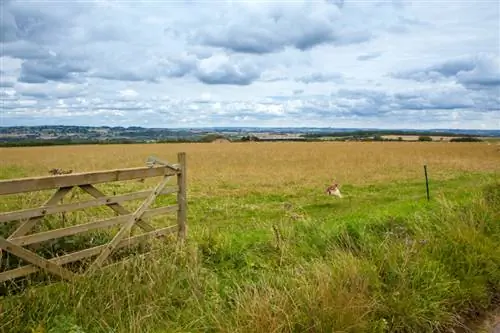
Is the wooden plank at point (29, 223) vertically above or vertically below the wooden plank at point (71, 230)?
above

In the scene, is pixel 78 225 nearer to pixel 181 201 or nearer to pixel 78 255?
pixel 78 255

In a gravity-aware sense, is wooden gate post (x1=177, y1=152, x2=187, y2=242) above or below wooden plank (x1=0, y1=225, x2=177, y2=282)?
above

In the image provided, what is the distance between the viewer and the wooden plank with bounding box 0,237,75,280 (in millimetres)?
5378

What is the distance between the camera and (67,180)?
603 centimetres

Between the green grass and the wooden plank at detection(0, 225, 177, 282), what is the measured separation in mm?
294

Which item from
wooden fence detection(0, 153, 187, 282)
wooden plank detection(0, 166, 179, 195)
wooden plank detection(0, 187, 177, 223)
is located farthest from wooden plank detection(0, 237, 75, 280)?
wooden plank detection(0, 166, 179, 195)

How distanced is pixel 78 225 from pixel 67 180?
2.49 ft

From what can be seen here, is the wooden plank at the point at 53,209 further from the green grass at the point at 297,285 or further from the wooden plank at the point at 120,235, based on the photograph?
the green grass at the point at 297,285

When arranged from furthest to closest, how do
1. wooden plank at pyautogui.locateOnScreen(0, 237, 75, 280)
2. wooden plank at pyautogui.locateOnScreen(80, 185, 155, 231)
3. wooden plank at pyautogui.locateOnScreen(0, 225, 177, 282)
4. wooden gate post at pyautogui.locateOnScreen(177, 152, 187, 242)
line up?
wooden gate post at pyautogui.locateOnScreen(177, 152, 187, 242), wooden plank at pyautogui.locateOnScreen(80, 185, 155, 231), wooden plank at pyautogui.locateOnScreen(0, 225, 177, 282), wooden plank at pyautogui.locateOnScreen(0, 237, 75, 280)

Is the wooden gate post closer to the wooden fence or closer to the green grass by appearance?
the wooden fence

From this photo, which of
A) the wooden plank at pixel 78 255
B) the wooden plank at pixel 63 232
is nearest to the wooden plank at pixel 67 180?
the wooden plank at pixel 63 232

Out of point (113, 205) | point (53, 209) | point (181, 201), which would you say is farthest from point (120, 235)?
point (181, 201)

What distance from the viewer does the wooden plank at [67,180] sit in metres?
5.51

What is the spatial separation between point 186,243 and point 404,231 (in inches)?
171
